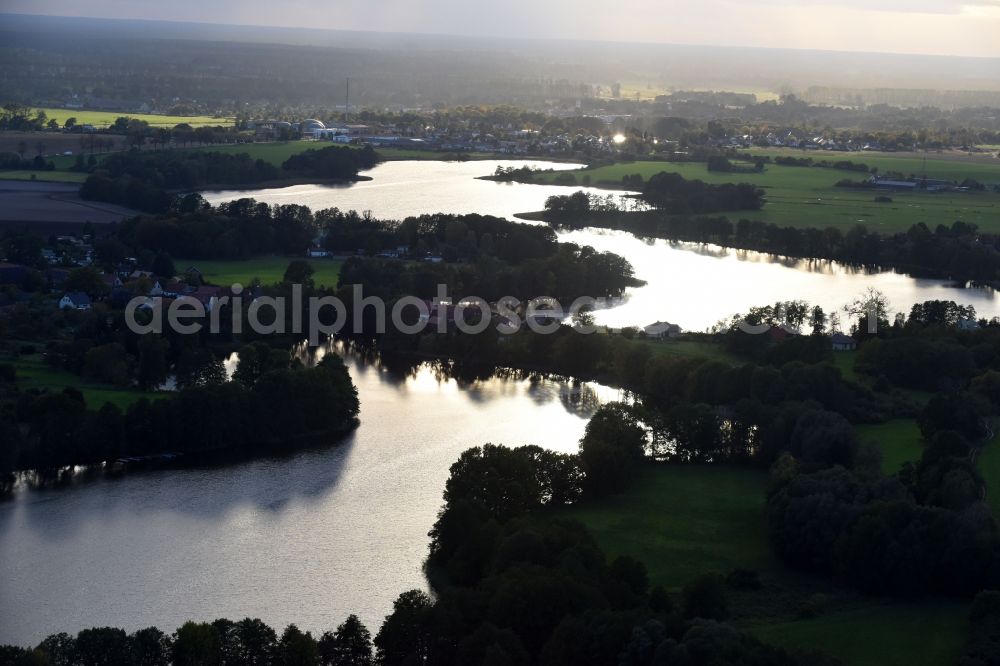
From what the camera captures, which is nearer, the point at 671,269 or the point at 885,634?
the point at 885,634

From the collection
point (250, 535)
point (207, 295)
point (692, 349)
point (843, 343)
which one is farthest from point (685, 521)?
point (207, 295)

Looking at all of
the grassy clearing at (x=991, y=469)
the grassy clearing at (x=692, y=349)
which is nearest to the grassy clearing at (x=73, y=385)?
the grassy clearing at (x=692, y=349)

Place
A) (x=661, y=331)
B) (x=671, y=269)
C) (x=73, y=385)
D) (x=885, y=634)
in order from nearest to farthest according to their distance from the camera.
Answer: (x=885, y=634)
(x=73, y=385)
(x=661, y=331)
(x=671, y=269)

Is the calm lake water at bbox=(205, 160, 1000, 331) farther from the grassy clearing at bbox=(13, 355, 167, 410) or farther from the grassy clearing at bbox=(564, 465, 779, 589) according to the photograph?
the grassy clearing at bbox=(13, 355, 167, 410)

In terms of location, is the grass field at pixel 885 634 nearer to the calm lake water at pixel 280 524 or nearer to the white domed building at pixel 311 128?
the calm lake water at pixel 280 524

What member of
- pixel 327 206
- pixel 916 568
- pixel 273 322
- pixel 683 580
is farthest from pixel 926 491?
pixel 327 206

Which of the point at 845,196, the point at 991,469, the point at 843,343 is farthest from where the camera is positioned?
the point at 845,196

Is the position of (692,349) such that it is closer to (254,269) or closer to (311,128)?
(254,269)

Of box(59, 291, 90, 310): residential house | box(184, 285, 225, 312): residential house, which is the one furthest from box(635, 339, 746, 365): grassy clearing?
box(59, 291, 90, 310): residential house

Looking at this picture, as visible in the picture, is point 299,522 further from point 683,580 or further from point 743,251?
point 743,251

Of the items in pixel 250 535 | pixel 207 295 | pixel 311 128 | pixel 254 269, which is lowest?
pixel 250 535
